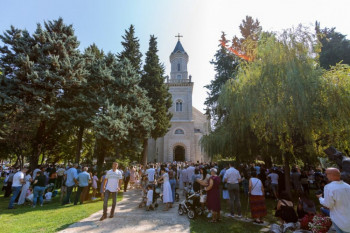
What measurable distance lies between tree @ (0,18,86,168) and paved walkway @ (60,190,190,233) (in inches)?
364

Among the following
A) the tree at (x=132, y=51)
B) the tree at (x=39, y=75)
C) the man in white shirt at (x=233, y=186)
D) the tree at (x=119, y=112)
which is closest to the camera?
the man in white shirt at (x=233, y=186)

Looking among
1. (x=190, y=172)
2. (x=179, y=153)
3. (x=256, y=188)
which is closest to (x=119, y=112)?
(x=190, y=172)

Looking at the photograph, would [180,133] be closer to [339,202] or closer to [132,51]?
[132,51]

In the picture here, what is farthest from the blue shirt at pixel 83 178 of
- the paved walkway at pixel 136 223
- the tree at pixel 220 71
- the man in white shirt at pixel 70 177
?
the tree at pixel 220 71

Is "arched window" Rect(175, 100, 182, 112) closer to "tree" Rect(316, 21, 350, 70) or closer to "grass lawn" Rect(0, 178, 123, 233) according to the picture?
"tree" Rect(316, 21, 350, 70)

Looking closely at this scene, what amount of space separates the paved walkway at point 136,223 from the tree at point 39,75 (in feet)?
30.3

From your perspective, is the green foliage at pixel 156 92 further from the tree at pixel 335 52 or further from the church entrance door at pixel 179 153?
the tree at pixel 335 52

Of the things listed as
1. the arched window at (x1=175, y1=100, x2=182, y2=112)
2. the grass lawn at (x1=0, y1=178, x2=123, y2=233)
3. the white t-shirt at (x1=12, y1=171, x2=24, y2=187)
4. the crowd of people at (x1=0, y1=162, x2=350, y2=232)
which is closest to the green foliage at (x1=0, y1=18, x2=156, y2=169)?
the crowd of people at (x1=0, y1=162, x2=350, y2=232)

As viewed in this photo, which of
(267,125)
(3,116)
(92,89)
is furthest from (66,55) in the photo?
(267,125)

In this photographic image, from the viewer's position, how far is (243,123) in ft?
30.5

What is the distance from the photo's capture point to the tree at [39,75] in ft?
40.1

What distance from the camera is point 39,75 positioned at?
1275cm

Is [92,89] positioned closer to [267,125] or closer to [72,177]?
Answer: [72,177]

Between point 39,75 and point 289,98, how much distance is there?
14831mm
